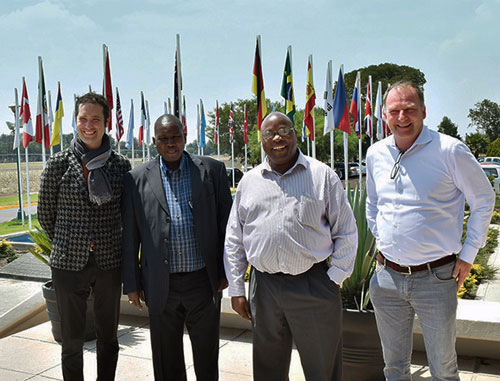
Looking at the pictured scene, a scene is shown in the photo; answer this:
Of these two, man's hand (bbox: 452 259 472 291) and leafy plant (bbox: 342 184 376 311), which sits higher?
man's hand (bbox: 452 259 472 291)

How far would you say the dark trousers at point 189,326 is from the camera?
3213 mm

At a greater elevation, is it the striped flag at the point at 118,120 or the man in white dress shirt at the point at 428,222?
the striped flag at the point at 118,120

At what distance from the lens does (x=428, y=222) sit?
9.12 feet

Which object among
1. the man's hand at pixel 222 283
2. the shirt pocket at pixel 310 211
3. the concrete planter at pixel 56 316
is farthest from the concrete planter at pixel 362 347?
the concrete planter at pixel 56 316

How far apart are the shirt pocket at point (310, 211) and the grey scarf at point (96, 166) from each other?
1395 mm

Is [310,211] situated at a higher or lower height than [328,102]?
lower

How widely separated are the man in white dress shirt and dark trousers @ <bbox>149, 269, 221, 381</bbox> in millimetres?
1153

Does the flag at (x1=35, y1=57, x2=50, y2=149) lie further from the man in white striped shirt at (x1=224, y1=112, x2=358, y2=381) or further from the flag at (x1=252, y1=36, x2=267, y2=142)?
the man in white striped shirt at (x1=224, y1=112, x2=358, y2=381)

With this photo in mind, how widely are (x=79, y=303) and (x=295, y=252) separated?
1.70 metres

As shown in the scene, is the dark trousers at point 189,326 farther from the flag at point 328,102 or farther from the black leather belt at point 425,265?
the flag at point 328,102

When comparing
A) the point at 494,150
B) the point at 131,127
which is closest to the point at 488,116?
the point at 494,150

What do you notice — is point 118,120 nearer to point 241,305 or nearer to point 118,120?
point 118,120

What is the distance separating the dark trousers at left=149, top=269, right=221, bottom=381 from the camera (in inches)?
126

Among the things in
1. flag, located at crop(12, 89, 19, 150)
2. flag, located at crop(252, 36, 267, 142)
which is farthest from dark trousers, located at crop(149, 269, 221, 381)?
flag, located at crop(12, 89, 19, 150)
